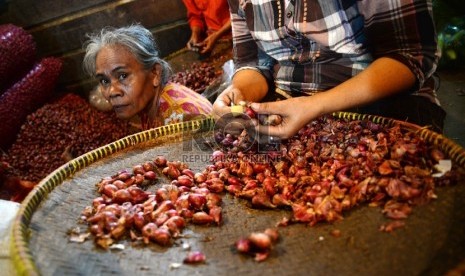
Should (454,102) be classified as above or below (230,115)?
below

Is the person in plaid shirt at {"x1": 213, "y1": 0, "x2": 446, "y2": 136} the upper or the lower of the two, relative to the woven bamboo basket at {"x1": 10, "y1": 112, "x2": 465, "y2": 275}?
upper

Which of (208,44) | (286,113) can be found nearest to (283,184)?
(286,113)

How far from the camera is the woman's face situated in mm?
2865

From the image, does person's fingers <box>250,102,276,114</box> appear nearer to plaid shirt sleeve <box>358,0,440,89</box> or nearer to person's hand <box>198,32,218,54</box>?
plaid shirt sleeve <box>358,0,440,89</box>

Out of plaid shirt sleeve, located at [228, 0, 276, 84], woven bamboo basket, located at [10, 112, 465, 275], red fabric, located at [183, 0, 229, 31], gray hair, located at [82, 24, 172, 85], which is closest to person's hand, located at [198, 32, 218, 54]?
red fabric, located at [183, 0, 229, 31]

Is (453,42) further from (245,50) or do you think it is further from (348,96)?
(348,96)

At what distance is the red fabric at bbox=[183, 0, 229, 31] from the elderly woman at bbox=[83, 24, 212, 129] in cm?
176

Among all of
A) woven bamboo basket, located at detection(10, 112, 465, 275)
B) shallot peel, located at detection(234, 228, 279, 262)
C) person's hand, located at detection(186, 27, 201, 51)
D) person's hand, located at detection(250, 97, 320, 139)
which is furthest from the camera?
person's hand, located at detection(186, 27, 201, 51)

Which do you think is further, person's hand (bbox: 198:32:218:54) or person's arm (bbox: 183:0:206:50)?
person's arm (bbox: 183:0:206:50)

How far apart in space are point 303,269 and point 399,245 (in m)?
0.29

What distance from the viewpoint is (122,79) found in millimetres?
2912

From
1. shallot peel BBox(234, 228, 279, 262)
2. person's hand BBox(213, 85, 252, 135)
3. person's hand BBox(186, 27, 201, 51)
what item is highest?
person's hand BBox(186, 27, 201, 51)

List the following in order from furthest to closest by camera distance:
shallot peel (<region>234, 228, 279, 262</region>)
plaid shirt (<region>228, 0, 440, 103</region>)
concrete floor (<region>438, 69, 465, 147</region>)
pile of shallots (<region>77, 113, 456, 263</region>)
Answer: concrete floor (<region>438, 69, 465, 147</region>) → plaid shirt (<region>228, 0, 440, 103</region>) → pile of shallots (<region>77, 113, 456, 263</region>) → shallot peel (<region>234, 228, 279, 262</region>)

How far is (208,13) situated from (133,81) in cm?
213
